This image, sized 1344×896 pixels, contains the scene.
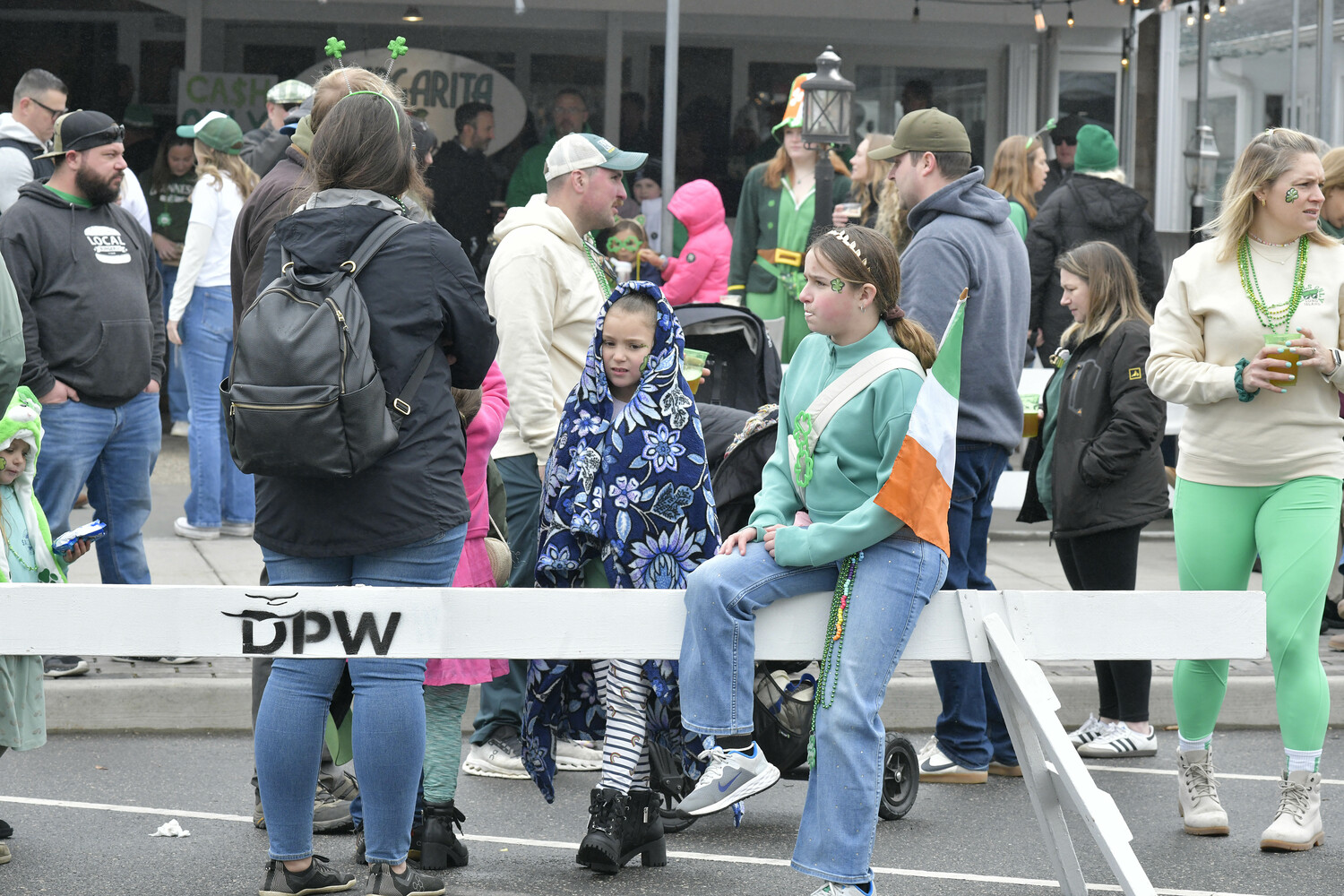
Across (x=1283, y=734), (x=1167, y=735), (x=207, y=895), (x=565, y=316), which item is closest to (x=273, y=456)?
(x=207, y=895)

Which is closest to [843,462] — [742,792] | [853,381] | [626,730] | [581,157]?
[853,381]

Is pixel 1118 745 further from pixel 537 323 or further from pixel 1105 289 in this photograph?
pixel 537 323

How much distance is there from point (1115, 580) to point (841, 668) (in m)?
2.33

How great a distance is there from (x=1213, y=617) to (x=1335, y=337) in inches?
57.4

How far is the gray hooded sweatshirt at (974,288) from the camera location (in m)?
5.12

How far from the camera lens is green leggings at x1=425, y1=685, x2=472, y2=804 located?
439cm

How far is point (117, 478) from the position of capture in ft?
21.6

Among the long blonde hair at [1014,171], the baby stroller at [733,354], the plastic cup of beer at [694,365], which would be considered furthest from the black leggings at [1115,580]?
the long blonde hair at [1014,171]

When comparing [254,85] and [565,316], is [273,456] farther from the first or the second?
[254,85]

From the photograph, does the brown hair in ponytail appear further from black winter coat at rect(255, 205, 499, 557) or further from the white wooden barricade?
black winter coat at rect(255, 205, 499, 557)

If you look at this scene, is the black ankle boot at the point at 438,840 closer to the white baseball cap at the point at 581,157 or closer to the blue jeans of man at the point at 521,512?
the blue jeans of man at the point at 521,512

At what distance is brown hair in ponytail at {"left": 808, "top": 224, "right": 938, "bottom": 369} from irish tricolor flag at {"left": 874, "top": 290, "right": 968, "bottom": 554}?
0.13 meters

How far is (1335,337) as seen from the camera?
184 inches

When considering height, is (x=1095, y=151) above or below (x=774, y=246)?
above
